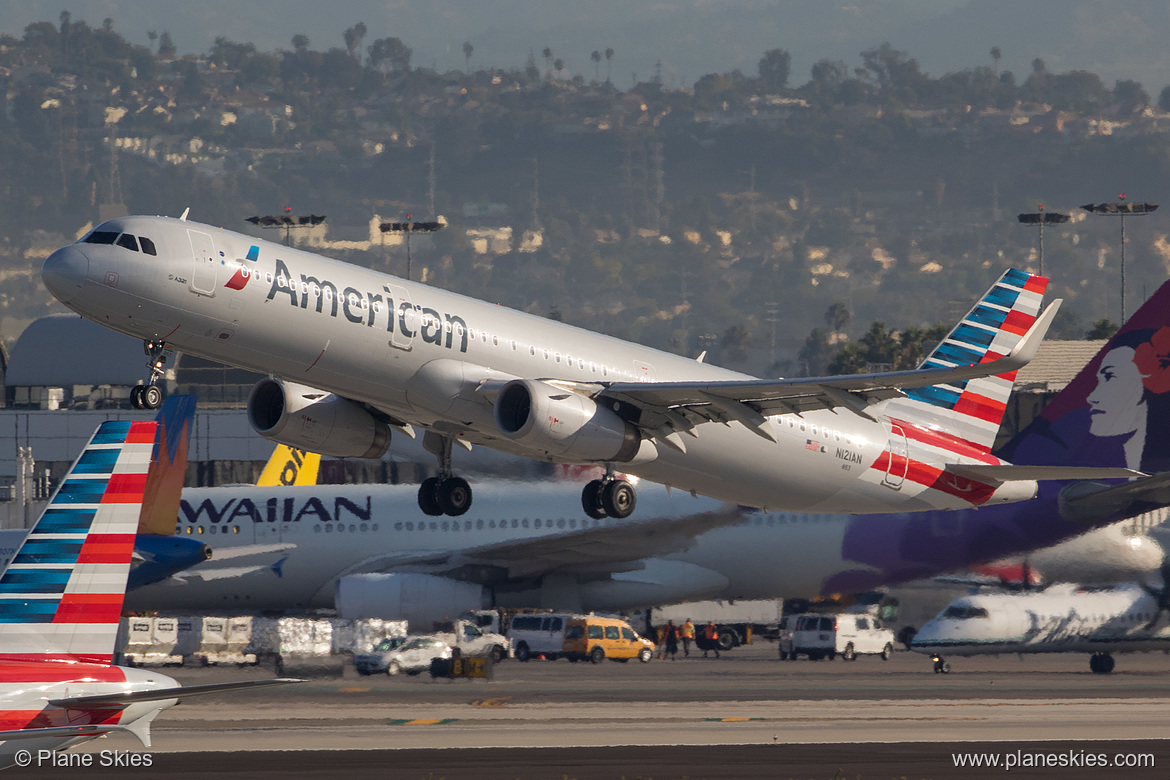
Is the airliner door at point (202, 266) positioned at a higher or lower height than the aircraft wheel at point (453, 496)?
higher

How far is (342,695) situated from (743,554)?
1842cm

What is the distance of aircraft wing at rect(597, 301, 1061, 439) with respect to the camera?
1362 inches

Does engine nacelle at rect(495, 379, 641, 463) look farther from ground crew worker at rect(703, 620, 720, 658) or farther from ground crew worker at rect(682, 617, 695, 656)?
ground crew worker at rect(703, 620, 720, 658)

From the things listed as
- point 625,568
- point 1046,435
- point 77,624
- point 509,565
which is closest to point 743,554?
point 625,568

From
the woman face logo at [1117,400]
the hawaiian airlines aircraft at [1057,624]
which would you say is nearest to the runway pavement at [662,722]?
the hawaiian airlines aircraft at [1057,624]

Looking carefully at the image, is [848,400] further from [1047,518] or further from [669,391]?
[1047,518]

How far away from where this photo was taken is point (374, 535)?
63562mm

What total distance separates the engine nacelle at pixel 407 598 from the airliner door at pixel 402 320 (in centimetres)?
2952

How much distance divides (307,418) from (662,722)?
597 inches

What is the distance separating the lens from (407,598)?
203 feet

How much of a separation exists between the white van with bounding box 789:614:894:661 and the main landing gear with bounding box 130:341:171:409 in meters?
43.7

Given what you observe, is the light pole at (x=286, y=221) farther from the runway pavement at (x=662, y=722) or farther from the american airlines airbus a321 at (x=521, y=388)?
the american airlines airbus a321 at (x=521, y=388)

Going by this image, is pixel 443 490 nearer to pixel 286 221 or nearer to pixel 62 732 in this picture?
pixel 62 732

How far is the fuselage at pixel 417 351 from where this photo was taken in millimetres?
31266
